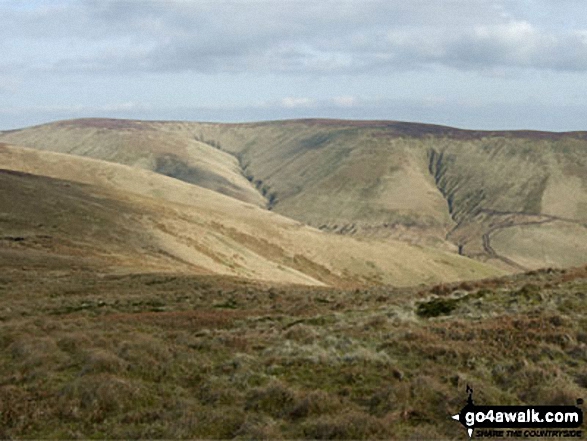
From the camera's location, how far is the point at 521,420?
11.1 meters

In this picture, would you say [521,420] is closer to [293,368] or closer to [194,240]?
[293,368]

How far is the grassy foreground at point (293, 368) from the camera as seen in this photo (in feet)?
37.5

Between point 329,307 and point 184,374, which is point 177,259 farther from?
point 184,374

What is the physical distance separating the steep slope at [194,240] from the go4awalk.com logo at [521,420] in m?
39.8

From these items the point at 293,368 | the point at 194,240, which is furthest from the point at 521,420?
the point at 194,240

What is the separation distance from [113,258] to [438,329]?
1686 inches

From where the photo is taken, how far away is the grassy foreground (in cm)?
1144

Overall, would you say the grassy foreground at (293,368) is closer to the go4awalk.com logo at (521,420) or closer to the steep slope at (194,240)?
the go4awalk.com logo at (521,420)

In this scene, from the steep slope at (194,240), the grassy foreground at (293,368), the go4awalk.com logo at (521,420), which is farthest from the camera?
the steep slope at (194,240)

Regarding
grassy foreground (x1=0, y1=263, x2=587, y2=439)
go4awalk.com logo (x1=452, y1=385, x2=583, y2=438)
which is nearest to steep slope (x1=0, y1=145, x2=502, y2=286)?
grassy foreground (x1=0, y1=263, x2=587, y2=439)

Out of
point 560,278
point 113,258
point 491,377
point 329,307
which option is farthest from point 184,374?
point 113,258

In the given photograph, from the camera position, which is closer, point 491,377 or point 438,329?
point 491,377

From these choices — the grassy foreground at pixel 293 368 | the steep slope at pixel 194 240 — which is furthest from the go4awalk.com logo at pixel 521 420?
the steep slope at pixel 194 240

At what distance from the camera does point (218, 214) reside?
115000mm
